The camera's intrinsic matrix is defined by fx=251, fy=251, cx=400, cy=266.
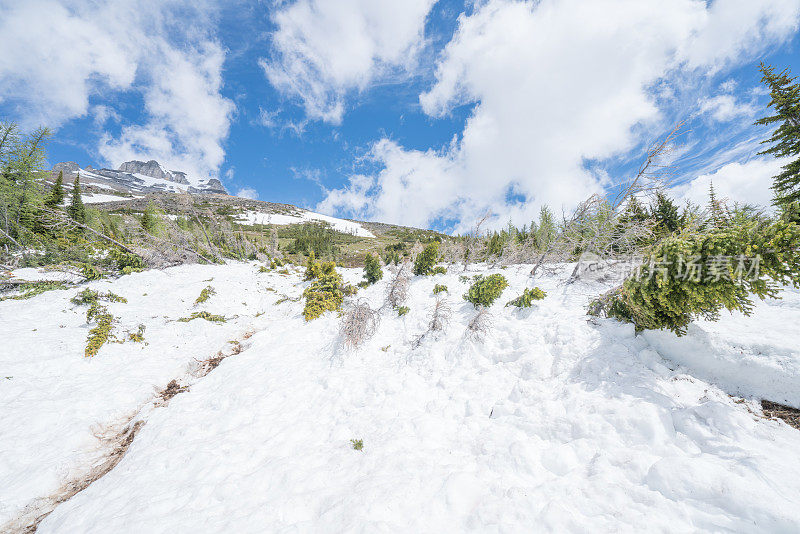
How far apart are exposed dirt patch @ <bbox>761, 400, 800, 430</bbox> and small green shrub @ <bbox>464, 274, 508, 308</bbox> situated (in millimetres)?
6544

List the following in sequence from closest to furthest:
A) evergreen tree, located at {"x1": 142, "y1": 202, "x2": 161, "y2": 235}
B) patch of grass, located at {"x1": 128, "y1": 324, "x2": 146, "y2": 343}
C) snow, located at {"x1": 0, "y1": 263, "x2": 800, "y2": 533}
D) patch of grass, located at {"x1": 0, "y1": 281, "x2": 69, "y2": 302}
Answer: snow, located at {"x1": 0, "y1": 263, "x2": 800, "y2": 533}
patch of grass, located at {"x1": 128, "y1": 324, "x2": 146, "y2": 343}
patch of grass, located at {"x1": 0, "y1": 281, "x2": 69, "y2": 302}
evergreen tree, located at {"x1": 142, "y1": 202, "x2": 161, "y2": 235}

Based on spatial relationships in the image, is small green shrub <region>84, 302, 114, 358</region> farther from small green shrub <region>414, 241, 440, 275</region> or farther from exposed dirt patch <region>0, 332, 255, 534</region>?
small green shrub <region>414, 241, 440, 275</region>

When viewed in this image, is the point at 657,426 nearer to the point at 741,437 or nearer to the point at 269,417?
the point at 741,437

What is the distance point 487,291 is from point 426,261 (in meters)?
7.21

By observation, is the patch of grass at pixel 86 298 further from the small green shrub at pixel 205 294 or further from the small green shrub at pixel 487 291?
the small green shrub at pixel 487 291

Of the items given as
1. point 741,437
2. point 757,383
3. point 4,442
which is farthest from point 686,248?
point 4,442

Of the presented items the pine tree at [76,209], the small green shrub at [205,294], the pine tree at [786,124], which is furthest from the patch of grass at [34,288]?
the pine tree at [786,124]

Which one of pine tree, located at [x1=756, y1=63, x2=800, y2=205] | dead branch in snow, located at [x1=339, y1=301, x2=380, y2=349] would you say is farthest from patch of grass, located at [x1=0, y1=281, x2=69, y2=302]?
pine tree, located at [x1=756, y1=63, x2=800, y2=205]

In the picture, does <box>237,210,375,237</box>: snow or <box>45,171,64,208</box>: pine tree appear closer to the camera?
<box>45,171,64,208</box>: pine tree

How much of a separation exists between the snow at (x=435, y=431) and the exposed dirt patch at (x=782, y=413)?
0.61 ft

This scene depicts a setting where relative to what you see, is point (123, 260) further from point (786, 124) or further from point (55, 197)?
point (786, 124)

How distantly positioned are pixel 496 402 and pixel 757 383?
4.65m

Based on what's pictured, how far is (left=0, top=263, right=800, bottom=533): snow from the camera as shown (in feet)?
11.6

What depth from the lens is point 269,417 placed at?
274 inches
